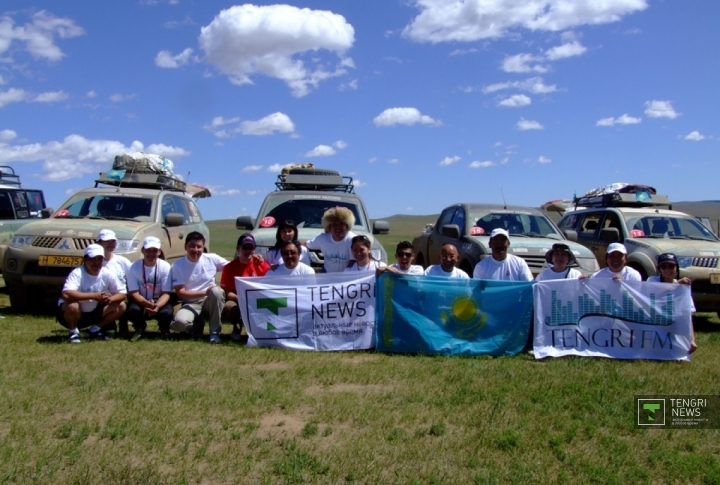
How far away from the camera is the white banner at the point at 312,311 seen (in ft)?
25.1

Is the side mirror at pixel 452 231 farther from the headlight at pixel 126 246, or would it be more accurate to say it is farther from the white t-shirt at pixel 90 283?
the white t-shirt at pixel 90 283

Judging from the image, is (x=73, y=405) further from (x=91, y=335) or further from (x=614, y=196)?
(x=614, y=196)

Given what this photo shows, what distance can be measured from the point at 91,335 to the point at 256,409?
3.68m

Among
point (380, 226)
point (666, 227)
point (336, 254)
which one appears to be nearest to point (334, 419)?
point (336, 254)

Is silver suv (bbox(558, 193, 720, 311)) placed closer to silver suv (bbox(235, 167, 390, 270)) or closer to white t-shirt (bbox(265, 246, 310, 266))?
silver suv (bbox(235, 167, 390, 270))

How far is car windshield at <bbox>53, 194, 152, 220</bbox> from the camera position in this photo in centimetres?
1058

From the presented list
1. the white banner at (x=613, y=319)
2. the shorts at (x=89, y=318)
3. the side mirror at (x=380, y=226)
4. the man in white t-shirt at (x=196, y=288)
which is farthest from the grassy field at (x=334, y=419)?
the side mirror at (x=380, y=226)

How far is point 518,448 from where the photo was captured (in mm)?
4363

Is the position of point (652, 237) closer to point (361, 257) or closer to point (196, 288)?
point (361, 257)

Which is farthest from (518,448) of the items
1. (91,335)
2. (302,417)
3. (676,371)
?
(91,335)

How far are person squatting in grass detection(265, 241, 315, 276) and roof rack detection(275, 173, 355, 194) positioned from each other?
399 centimetres

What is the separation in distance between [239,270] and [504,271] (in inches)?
127

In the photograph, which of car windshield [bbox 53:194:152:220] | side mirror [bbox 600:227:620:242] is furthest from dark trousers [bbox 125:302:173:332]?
side mirror [bbox 600:227:620:242]

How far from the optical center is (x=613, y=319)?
745cm
